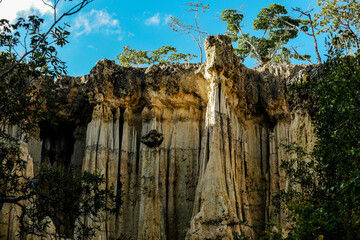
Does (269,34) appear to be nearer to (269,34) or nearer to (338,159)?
(269,34)

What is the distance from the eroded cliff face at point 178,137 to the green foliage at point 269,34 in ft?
24.7

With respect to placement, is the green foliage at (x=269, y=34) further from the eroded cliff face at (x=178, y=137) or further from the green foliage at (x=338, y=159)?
the green foliage at (x=338, y=159)

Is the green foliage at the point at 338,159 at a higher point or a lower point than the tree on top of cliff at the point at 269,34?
lower

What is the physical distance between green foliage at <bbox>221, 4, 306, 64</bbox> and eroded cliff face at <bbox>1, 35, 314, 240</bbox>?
7526mm

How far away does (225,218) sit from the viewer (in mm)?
23828

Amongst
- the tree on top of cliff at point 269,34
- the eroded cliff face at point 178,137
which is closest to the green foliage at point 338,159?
the eroded cliff face at point 178,137

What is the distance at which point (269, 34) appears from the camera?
37688 millimetres

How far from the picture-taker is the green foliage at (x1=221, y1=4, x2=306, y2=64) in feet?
120

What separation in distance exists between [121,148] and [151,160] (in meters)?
2.08

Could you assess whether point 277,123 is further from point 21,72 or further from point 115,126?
point 21,72

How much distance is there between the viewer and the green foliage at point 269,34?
36.6 m

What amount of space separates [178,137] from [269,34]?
1273cm

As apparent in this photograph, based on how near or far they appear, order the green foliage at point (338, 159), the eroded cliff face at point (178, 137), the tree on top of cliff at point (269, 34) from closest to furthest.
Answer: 1. the green foliage at point (338, 159)
2. the eroded cliff face at point (178, 137)
3. the tree on top of cliff at point (269, 34)

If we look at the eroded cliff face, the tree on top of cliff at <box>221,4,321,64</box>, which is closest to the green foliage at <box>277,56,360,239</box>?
the eroded cliff face
